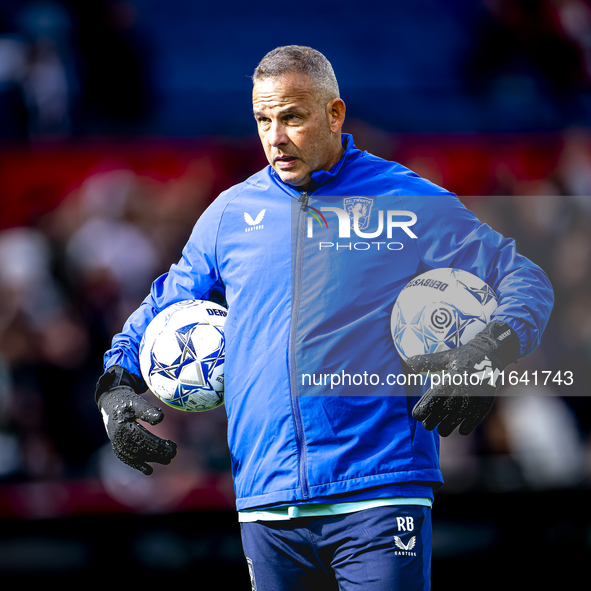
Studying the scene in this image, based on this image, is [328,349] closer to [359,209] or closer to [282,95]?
[359,209]

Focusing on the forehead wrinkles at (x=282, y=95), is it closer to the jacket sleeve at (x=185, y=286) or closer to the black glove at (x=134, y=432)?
the jacket sleeve at (x=185, y=286)

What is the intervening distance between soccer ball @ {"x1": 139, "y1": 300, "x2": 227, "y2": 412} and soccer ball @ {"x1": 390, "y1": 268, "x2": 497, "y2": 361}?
A: 2.07 ft

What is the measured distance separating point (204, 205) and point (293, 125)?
4.12m

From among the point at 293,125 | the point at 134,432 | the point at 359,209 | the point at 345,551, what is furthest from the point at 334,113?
the point at 345,551

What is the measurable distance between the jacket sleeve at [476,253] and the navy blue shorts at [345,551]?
70 centimetres

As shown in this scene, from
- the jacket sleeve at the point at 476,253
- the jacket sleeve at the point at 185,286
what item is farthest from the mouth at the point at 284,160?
the jacket sleeve at the point at 476,253

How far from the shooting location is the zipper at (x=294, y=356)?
239 centimetres

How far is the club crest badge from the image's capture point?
8.63 feet

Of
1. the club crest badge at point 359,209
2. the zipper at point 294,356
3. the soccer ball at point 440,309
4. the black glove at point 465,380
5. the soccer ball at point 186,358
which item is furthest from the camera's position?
the soccer ball at point 186,358

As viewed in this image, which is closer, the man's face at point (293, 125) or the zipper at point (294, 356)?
the zipper at point (294, 356)

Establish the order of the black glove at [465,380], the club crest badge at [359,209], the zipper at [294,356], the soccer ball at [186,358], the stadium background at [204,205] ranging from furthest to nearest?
the stadium background at [204,205], the soccer ball at [186,358], the club crest badge at [359,209], the zipper at [294,356], the black glove at [465,380]

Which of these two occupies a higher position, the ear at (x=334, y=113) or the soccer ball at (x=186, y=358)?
the ear at (x=334, y=113)

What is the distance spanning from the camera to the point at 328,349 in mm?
2475

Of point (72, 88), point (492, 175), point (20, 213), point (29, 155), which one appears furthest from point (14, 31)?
point (492, 175)
